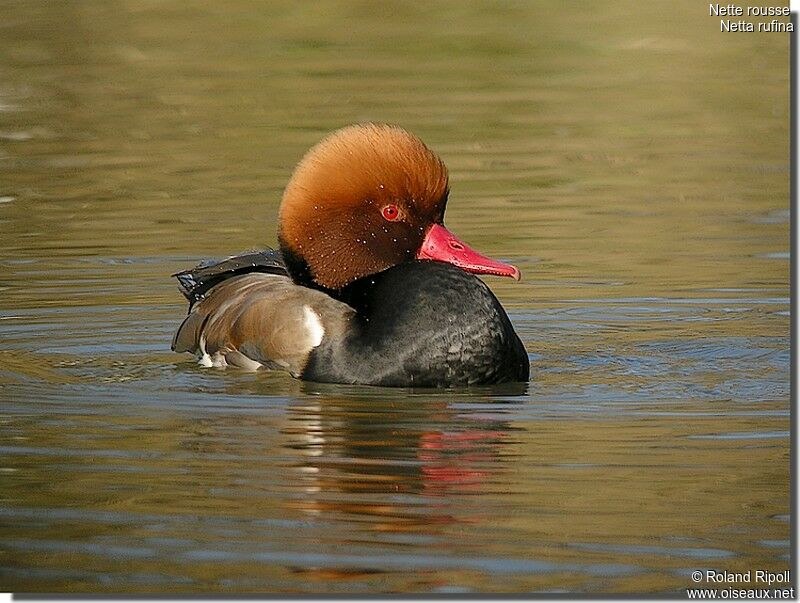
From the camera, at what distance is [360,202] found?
8.54 m

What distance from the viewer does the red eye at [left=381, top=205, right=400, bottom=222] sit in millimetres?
8562

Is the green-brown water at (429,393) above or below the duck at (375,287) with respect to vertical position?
below

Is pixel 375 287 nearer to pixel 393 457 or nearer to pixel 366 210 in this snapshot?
→ pixel 366 210

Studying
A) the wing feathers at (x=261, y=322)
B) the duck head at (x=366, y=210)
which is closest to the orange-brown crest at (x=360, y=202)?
the duck head at (x=366, y=210)

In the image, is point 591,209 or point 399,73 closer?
point 591,209

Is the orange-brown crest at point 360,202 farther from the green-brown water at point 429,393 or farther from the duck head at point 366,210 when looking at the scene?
the green-brown water at point 429,393

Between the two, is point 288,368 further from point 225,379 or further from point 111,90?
point 111,90

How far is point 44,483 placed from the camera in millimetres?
7070

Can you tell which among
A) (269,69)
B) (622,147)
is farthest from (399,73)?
(622,147)

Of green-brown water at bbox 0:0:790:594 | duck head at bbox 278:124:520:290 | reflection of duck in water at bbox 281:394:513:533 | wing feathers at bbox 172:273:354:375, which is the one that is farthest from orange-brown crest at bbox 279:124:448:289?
reflection of duck in water at bbox 281:394:513:533

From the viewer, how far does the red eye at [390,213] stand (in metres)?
8.56

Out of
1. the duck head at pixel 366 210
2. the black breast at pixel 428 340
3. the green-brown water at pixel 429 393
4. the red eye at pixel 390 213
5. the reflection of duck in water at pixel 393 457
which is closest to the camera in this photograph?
the green-brown water at pixel 429 393

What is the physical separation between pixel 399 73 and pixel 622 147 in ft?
15.5

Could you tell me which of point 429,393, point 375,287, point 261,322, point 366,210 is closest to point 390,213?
point 366,210
